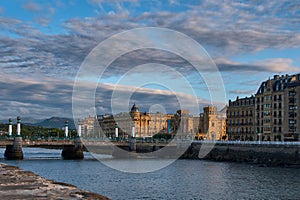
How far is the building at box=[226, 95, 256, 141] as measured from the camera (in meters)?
168

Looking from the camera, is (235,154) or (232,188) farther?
(235,154)

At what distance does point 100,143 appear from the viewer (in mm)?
122375

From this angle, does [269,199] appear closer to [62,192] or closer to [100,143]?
[62,192]

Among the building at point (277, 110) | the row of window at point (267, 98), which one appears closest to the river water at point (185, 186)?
the building at point (277, 110)

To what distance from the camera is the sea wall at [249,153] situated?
330ft

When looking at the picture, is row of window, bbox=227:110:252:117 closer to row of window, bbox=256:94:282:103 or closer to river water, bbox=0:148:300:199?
row of window, bbox=256:94:282:103

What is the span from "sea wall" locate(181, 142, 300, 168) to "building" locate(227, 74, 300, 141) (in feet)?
85.5

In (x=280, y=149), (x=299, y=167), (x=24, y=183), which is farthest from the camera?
(x=280, y=149)

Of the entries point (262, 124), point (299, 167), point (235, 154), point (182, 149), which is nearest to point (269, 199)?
point (299, 167)

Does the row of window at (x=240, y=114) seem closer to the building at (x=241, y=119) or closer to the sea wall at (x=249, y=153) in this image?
the building at (x=241, y=119)

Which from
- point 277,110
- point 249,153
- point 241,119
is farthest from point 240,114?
point 249,153

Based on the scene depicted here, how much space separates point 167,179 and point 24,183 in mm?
43395

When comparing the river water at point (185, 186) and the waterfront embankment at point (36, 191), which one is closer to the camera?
the waterfront embankment at point (36, 191)

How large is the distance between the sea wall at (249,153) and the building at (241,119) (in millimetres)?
32479
